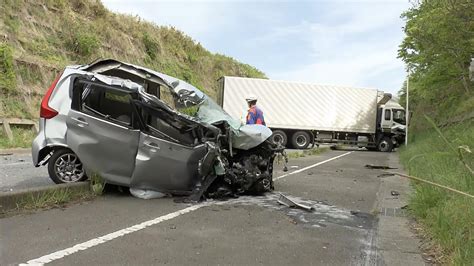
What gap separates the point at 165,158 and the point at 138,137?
1.59ft

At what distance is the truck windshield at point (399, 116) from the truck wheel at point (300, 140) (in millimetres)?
5460

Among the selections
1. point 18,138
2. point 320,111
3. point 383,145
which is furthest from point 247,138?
point 383,145

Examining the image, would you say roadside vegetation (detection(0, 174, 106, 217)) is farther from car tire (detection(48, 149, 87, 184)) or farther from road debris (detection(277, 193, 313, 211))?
road debris (detection(277, 193, 313, 211))

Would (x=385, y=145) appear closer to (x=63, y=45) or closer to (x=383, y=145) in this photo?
(x=383, y=145)

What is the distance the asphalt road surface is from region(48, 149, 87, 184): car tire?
0.58 meters

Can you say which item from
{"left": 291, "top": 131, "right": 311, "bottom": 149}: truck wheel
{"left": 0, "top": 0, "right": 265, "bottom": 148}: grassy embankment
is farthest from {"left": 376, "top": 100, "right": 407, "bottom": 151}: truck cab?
{"left": 0, "top": 0, "right": 265, "bottom": 148}: grassy embankment

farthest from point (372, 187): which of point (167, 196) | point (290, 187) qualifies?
point (167, 196)

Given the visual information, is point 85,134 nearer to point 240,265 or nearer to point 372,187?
point 240,265

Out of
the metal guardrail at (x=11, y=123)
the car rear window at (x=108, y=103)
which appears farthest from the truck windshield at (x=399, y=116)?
the car rear window at (x=108, y=103)

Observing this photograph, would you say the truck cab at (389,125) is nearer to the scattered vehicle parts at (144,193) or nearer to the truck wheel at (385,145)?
the truck wheel at (385,145)

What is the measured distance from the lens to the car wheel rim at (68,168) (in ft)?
22.4

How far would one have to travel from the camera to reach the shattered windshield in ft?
23.4

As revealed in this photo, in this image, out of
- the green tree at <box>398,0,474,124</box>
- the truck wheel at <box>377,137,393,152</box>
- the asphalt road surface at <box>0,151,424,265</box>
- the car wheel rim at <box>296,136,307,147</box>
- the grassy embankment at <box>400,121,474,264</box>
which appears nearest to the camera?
the grassy embankment at <box>400,121,474,264</box>

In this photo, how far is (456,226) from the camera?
4668 mm
